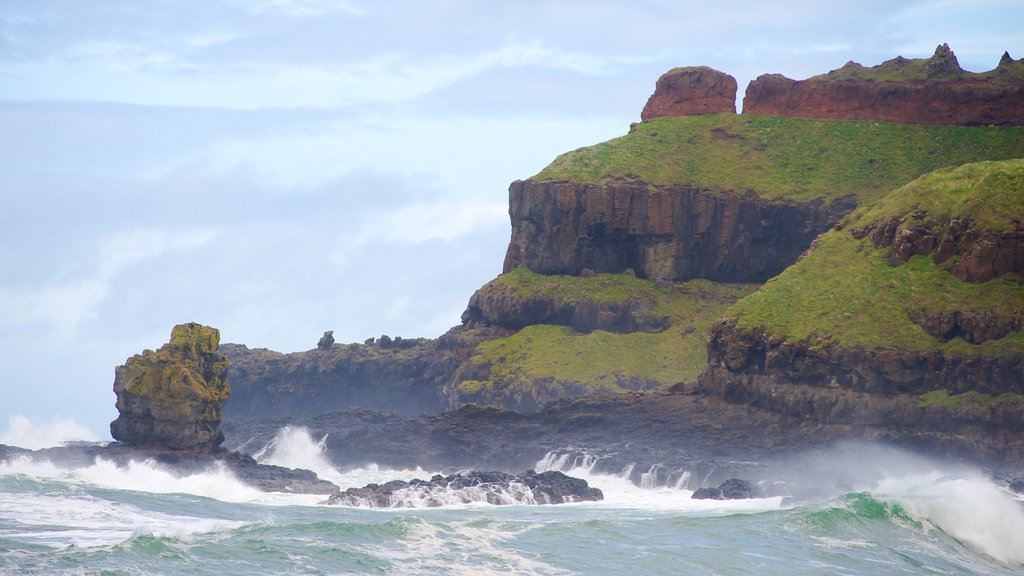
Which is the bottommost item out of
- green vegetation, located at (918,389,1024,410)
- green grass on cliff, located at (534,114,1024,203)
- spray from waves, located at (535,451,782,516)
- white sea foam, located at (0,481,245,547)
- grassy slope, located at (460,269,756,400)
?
spray from waves, located at (535,451,782,516)

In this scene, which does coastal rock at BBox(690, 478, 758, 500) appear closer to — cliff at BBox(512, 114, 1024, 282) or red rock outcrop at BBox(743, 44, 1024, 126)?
cliff at BBox(512, 114, 1024, 282)

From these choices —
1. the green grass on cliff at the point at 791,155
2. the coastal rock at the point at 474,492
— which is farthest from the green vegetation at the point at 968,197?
the coastal rock at the point at 474,492

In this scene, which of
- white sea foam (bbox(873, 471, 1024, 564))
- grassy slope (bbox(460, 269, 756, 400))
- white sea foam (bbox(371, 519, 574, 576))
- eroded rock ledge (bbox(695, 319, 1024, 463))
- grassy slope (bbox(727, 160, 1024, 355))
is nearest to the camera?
white sea foam (bbox(371, 519, 574, 576))

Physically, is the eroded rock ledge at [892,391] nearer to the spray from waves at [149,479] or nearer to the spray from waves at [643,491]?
the spray from waves at [643,491]

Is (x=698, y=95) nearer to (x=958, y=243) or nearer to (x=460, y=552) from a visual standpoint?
(x=958, y=243)

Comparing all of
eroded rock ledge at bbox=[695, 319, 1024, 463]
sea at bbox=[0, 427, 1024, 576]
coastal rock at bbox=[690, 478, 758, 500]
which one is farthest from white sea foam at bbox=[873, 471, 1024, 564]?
eroded rock ledge at bbox=[695, 319, 1024, 463]

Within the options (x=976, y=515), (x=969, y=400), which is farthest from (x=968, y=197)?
(x=976, y=515)

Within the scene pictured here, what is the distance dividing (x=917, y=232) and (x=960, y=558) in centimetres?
4488

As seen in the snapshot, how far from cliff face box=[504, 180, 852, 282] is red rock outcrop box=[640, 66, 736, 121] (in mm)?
19509

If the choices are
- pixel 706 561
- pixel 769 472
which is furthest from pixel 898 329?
pixel 706 561

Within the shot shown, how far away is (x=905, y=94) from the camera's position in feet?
424

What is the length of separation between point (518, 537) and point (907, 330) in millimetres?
41139

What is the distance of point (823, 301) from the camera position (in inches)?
3292

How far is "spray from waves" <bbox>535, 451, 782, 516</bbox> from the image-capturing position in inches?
2248
